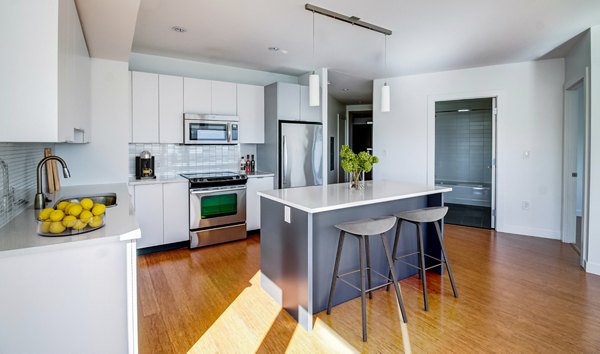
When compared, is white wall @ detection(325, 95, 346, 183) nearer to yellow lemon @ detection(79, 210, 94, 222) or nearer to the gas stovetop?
the gas stovetop

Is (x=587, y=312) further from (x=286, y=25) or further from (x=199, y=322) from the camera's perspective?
(x=286, y=25)

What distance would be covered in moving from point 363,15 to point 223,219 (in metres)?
2.91

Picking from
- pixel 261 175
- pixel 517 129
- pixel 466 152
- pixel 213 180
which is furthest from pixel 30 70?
pixel 466 152

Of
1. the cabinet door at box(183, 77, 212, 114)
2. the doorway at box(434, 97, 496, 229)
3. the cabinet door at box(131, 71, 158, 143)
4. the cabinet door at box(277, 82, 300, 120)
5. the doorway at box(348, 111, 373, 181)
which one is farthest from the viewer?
the doorway at box(348, 111, 373, 181)

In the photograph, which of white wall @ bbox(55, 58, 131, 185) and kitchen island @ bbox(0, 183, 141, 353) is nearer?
kitchen island @ bbox(0, 183, 141, 353)

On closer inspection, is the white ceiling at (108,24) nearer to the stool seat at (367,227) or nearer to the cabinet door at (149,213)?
the cabinet door at (149,213)

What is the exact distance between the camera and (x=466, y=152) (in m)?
7.27

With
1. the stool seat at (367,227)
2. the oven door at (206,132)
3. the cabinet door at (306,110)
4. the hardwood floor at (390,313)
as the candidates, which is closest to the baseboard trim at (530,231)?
the hardwood floor at (390,313)

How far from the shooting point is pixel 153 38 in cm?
373

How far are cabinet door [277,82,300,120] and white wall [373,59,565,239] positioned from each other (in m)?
2.12

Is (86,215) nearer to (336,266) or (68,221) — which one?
(68,221)

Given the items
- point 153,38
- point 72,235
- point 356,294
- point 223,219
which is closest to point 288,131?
point 223,219

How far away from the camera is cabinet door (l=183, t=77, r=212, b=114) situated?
428cm

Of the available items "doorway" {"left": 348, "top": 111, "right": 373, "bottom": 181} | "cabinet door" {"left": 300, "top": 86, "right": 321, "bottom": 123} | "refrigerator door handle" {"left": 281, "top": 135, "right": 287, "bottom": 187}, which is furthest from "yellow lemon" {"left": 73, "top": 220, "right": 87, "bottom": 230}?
"doorway" {"left": 348, "top": 111, "right": 373, "bottom": 181}
